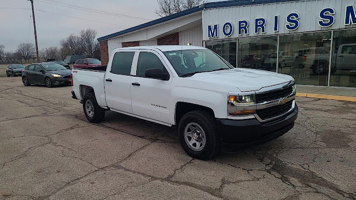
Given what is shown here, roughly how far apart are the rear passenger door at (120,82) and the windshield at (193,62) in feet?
3.61

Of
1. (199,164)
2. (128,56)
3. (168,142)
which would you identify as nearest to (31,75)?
(128,56)

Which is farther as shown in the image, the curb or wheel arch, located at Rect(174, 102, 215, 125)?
the curb

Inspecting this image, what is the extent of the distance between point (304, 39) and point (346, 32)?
5.32 feet

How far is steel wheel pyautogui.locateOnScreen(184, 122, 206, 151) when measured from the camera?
4.47 meters

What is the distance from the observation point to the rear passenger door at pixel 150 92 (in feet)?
16.3

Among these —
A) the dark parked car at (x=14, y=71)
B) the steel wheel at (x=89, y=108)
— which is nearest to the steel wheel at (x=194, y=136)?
the steel wheel at (x=89, y=108)

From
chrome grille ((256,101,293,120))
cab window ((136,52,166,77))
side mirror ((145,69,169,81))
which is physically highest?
cab window ((136,52,166,77))

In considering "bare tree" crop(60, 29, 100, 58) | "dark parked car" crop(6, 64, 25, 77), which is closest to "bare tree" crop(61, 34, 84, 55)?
"bare tree" crop(60, 29, 100, 58)

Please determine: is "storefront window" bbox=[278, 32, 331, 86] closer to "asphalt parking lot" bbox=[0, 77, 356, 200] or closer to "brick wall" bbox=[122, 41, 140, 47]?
"asphalt parking lot" bbox=[0, 77, 356, 200]

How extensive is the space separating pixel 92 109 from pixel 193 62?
11.0 feet

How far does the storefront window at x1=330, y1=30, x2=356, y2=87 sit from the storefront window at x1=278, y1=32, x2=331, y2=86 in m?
0.30

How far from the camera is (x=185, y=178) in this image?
3938 mm

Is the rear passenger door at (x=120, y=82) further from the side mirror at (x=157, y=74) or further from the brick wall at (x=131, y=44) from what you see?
the brick wall at (x=131, y=44)

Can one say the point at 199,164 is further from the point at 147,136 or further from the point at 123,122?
the point at 123,122
